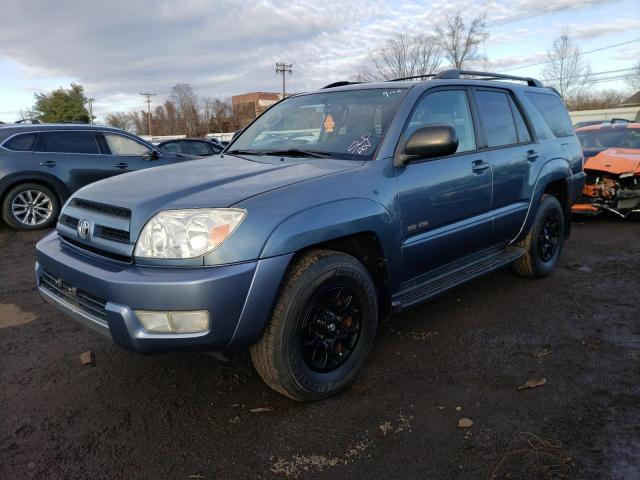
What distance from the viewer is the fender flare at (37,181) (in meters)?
7.32

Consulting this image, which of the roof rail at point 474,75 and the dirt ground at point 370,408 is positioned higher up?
the roof rail at point 474,75

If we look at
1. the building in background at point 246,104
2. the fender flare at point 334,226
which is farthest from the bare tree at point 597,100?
the fender flare at point 334,226

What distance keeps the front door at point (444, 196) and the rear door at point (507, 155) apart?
0.16m

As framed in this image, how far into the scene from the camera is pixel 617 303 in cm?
427

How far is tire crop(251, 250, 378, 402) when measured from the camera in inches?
98.7

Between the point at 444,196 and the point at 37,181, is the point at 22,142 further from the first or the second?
the point at 444,196

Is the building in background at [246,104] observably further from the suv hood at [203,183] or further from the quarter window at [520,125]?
the suv hood at [203,183]

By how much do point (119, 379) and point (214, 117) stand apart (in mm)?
82555

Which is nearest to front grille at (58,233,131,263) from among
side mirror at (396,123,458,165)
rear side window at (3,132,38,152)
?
side mirror at (396,123,458,165)

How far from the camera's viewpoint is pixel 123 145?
8.34 meters

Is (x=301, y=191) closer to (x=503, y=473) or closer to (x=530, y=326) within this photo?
(x=503, y=473)

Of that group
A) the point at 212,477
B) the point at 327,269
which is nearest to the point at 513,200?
the point at 327,269

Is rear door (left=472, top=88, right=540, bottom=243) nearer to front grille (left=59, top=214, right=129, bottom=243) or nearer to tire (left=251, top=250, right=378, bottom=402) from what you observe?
tire (left=251, top=250, right=378, bottom=402)

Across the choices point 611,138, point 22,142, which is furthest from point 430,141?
point 611,138
